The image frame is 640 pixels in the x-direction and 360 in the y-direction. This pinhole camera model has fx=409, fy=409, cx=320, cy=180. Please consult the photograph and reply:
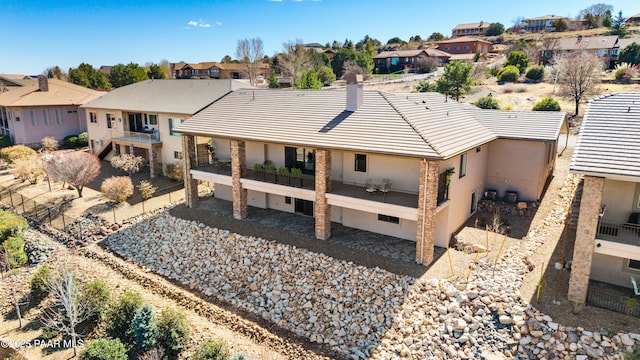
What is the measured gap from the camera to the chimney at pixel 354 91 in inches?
855

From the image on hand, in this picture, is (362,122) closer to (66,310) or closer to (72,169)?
(66,310)

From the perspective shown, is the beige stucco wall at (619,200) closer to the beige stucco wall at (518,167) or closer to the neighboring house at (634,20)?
the beige stucco wall at (518,167)

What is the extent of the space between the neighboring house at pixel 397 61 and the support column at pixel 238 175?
6950cm

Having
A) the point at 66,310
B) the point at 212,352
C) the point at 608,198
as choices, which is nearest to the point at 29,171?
the point at 66,310

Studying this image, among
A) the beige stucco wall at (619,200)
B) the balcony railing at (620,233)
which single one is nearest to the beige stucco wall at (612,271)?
the balcony railing at (620,233)

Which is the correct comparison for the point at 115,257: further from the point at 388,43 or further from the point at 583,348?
the point at 388,43

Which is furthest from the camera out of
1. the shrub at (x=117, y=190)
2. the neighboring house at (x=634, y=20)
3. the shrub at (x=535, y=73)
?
the neighboring house at (x=634, y=20)

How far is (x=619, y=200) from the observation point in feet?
52.4

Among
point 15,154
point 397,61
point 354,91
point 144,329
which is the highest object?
point 397,61

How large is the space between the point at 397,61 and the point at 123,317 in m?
83.3

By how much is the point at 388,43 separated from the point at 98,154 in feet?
384

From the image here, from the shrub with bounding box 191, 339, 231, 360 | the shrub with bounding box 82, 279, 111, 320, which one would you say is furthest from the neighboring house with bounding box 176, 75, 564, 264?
the shrub with bounding box 82, 279, 111, 320

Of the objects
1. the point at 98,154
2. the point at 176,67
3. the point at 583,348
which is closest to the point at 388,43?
the point at 176,67

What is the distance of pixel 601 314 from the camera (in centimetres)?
1404
